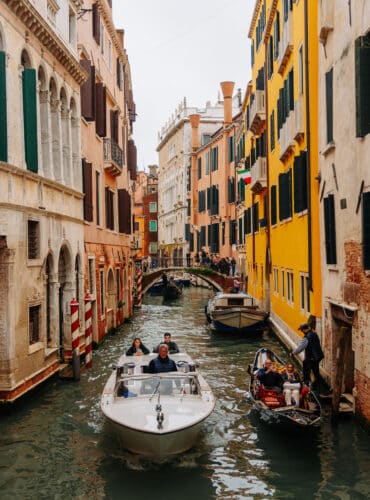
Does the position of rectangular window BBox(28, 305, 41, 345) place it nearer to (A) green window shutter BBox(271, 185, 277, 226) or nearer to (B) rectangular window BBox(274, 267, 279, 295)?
(A) green window shutter BBox(271, 185, 277, 226)

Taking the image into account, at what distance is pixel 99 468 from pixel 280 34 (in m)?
14.4

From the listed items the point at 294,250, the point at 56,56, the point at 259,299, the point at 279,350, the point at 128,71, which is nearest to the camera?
the point at 56,56

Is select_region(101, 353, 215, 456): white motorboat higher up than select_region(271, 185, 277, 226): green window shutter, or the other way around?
select_region(271, 185, 277, 226): green window shutter

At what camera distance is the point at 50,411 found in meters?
11.8

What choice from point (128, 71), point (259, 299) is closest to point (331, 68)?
point (259, 299)

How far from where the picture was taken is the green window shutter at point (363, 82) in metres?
9.23

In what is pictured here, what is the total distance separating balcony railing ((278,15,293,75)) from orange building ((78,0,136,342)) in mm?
5119

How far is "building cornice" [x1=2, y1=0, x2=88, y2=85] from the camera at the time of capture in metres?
11.6

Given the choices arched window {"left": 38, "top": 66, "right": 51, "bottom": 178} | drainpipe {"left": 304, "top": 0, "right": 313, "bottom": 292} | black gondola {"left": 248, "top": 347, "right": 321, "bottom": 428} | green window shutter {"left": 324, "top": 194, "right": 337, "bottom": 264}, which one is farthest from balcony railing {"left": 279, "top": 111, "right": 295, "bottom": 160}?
black gondola {"left": 248, "top": 347, "right": 321, "bottom": 428}

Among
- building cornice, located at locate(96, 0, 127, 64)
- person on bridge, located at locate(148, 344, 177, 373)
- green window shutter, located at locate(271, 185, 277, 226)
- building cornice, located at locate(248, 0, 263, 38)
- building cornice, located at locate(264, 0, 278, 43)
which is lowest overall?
person on bridge, located at locate(148, 344, 177, 373)

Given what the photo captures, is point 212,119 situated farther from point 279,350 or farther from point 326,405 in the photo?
point 326,405

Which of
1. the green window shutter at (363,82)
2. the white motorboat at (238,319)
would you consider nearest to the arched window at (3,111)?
the green window shutter at (363,82)

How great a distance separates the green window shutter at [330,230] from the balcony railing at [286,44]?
609cm

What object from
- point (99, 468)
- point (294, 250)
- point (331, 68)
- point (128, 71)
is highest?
point (128, 71)
